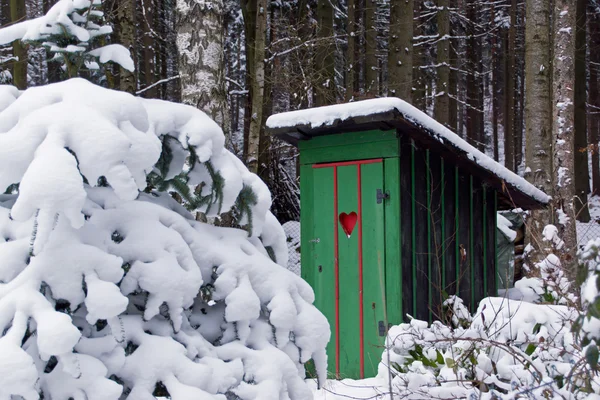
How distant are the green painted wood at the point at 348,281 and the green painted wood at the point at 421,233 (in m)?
0.57

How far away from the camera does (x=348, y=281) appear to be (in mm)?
5832

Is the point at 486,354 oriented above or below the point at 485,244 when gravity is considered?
below

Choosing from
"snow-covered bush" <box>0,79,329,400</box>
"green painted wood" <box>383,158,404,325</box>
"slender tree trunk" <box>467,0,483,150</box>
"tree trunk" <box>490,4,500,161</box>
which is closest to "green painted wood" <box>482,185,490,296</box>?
"green painted wood" <box>383,158,404,325</box>

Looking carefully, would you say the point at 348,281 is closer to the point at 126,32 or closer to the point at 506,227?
the point at 506,227

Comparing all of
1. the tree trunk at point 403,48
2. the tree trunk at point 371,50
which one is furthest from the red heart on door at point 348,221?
the tree trunk at point 371,50

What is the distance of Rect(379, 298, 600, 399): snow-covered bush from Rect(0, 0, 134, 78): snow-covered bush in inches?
74.2

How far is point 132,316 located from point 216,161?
0.66 metres

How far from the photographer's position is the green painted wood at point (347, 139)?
5523mm

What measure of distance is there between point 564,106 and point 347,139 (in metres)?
3.59

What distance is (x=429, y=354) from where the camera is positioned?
11.9 ft

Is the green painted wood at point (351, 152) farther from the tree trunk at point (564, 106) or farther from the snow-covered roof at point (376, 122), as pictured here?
the tree trunk at point (564, 106)

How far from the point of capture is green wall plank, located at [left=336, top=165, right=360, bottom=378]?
5.75 meters

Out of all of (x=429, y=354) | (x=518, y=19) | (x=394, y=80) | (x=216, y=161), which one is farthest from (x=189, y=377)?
(x=518, y=19)

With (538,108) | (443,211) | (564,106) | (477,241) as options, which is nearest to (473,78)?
(538,108)
